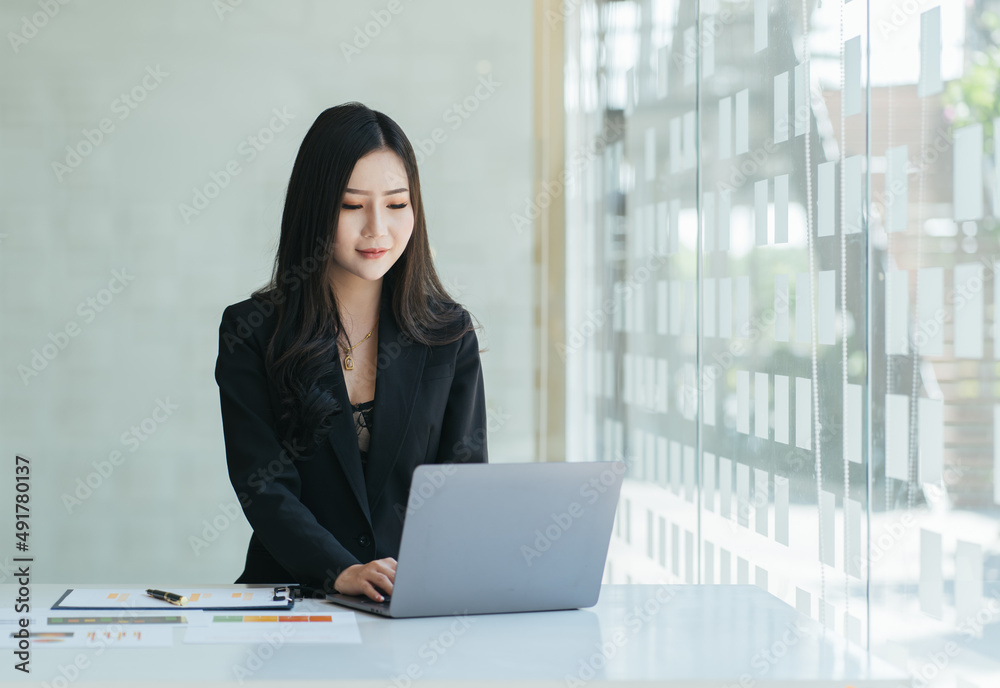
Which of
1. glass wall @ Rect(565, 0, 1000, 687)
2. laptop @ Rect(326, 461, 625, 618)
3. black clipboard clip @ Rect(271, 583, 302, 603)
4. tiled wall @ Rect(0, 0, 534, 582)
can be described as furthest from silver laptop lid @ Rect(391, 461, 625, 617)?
tiled wall @ Rect(0, 0, 534, 582)

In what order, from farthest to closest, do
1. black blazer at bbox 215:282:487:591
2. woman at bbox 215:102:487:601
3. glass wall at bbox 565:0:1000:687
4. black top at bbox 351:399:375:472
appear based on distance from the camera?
black top at bbox 351:399:375:472 < woman at bbox 215:102:487:601 < black blazer at bbox 215:282:487:591 < glass wall at bbox 565:0:1000:687

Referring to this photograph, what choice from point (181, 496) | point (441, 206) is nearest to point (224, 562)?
point (181, 496)

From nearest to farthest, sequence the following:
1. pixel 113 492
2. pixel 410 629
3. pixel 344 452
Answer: pixel 410 629 → pixel 344 452 → pixel 113 492

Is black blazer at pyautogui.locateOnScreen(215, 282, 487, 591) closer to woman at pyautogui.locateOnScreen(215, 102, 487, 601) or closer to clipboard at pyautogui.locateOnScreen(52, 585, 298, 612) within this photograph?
woman at pyautogui.locateOnScreen(215, 102, 487, 601)

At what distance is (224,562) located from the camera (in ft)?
12.9

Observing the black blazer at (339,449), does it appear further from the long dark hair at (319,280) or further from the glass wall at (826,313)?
the glass wall at (826,313)

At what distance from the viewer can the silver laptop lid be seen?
139cm

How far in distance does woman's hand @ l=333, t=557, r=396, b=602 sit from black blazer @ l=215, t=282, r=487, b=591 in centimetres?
5

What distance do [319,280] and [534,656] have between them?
927 millimetres

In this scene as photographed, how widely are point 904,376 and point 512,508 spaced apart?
0.65m

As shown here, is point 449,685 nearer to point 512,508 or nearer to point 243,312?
point 512,508

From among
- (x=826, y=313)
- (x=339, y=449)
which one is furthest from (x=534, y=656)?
(x=826, y=313)

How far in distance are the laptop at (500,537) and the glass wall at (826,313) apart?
0.49 m

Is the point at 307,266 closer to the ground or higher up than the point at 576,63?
closer to the ground
